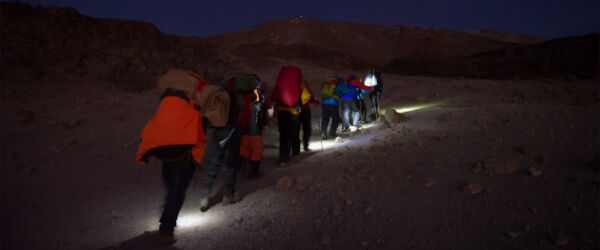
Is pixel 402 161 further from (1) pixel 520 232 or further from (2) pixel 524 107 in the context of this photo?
(2) pixel 524 107

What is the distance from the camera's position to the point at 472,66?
2670 centimetres

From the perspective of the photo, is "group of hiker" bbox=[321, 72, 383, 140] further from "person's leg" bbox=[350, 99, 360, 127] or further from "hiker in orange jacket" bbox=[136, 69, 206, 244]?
"hiker in orange jacket" bbox=[136, 69, 206, 244]

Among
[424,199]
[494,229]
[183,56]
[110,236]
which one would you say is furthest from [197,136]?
[183,56]

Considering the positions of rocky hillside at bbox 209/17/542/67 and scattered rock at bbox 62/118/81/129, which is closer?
scattered rock at bbox 62/118/81/129

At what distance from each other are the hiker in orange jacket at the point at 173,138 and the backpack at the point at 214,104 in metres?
Answer: 0.17

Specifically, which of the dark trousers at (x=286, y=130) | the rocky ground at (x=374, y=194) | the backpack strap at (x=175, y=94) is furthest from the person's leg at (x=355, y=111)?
the backpack strap at (x=175, y=94)

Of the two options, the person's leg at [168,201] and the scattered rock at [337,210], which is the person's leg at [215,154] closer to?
the person's leg at [168,201]

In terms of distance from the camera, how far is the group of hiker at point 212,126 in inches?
133

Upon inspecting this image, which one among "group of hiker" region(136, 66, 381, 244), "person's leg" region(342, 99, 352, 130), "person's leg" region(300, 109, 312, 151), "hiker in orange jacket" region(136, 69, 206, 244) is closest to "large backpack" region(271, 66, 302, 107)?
"group of hiker" region(136, 66, 381, 244)

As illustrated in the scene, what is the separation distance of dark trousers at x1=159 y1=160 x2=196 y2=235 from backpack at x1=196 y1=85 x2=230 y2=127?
578 millimetres

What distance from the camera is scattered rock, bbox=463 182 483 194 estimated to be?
11.6ft

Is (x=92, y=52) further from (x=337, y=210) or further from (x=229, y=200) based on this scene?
(x=337, y=210)

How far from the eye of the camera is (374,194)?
3.96m

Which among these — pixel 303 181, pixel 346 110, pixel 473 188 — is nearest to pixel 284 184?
pixel 303 181
